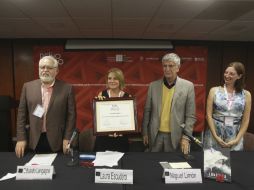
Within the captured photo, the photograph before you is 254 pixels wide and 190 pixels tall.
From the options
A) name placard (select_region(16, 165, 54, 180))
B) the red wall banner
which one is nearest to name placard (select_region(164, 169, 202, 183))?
name placard (select_region(16, 165, 54, 180))

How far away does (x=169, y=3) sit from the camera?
3059mm

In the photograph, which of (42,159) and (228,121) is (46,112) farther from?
(228,121)

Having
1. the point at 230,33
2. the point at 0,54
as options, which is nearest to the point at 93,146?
the point at 230,33

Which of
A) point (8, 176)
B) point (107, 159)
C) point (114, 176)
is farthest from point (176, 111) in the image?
point (8, 176)

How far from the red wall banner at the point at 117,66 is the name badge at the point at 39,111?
3.42 m

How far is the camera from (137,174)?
179 centimetres

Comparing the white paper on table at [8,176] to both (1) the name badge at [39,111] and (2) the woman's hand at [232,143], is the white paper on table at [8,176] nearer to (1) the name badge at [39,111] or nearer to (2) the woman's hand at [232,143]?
(1) the name badge at [39,111]

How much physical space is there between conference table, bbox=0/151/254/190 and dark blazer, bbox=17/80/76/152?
9.7 inches

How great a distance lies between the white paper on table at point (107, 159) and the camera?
1956mm

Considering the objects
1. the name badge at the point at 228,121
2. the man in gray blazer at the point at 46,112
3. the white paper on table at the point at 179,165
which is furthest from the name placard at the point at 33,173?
the name badge at the point at 228,121

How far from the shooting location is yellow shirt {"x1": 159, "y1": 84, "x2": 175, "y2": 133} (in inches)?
103

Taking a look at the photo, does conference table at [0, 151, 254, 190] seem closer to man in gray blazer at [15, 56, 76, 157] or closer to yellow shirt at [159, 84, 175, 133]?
man in gray blazer at [15, 56, 76, 157]

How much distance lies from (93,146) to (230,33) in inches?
138

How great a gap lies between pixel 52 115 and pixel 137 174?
978 mm
